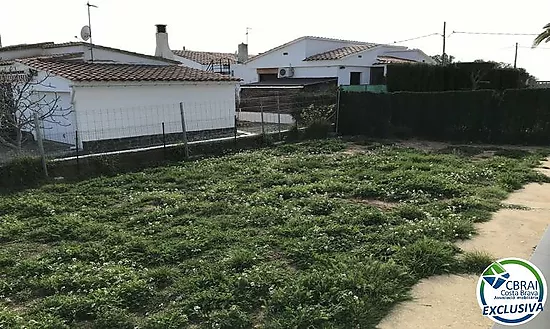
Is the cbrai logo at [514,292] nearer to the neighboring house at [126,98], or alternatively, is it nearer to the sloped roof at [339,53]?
the neighboring house at [126,98]

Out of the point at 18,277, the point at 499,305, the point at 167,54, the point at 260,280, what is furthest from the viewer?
the point at 167,54

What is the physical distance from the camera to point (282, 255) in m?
4.66

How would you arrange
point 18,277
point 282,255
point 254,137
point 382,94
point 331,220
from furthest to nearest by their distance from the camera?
point 382,94 < point 254,137 < point 331,220 < point 282,255 < point 18,277

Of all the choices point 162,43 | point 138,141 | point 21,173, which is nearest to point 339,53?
point 162,43

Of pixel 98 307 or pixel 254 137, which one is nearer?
pixel 98 307

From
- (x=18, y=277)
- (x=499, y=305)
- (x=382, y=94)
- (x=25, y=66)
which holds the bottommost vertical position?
(x=18, y=277)

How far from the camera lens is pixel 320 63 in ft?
87.5

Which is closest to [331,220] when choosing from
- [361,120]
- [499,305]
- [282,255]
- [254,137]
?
[282,255]

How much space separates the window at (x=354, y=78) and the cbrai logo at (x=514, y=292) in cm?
2427

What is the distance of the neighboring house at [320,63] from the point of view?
26312 millimetres

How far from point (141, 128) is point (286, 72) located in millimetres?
16372

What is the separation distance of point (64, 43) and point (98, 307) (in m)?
14.6

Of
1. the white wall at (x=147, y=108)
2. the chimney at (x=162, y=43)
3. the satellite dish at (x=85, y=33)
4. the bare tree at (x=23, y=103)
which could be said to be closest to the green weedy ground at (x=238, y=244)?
the bare tree at (x=23, y=103)

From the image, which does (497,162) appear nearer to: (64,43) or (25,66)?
(25,66)
